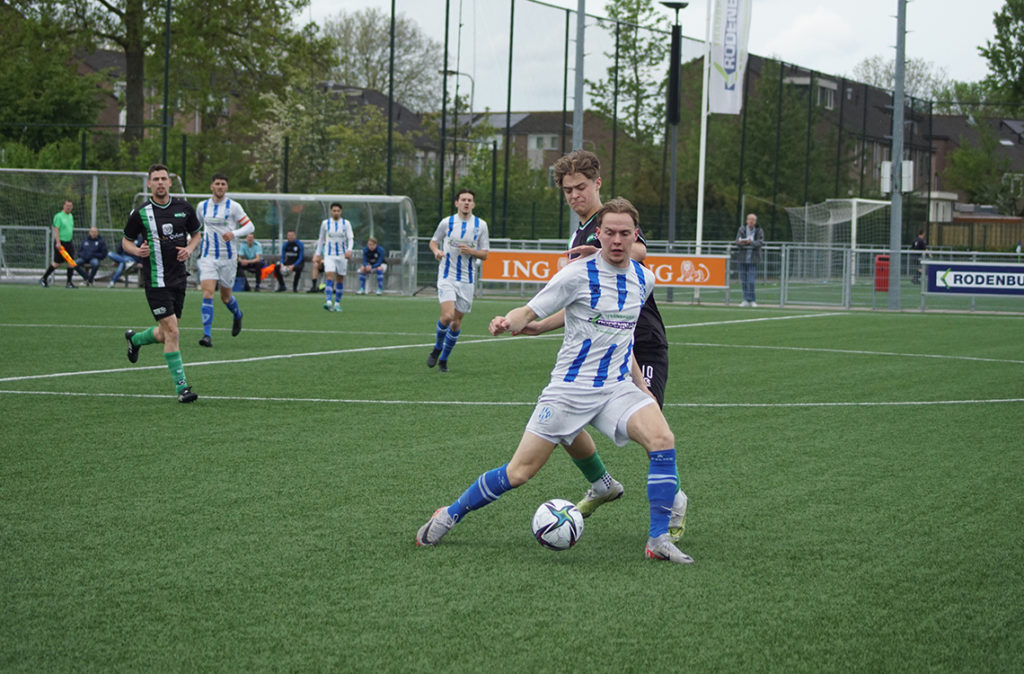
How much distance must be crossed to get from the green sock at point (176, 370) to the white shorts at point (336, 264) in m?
13.1

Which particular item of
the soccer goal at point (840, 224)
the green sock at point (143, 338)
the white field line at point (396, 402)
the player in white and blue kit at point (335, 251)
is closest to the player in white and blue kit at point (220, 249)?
the green sock at point (143, 338)

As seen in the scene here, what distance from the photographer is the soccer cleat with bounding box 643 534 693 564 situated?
514 centimetres

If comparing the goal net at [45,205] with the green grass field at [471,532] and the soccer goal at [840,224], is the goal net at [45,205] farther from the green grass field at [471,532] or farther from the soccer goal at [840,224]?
the soccer goal at [840,224]

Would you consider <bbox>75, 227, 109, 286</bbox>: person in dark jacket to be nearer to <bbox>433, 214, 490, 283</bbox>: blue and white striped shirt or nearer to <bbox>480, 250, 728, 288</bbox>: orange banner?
<bbox>480, 250, 728, 288</bbox>: orange banner

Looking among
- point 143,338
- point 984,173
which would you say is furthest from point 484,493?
point 984,173

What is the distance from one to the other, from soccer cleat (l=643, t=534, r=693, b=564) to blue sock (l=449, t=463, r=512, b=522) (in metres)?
0.69

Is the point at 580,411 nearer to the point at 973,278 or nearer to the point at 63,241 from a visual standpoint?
the point at 973,278

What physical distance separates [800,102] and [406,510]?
5212 cm

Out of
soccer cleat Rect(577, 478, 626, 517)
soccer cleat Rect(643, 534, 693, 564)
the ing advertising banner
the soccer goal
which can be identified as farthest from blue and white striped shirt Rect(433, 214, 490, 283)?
the soccer goal

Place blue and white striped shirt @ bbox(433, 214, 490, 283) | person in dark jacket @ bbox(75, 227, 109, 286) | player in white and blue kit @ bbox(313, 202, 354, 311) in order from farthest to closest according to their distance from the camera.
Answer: person in dark jacket @ bbox(75, 227, 109, 286) → player in white and blue kit @ bbox(313, 202, 354, 311) → blue and white striped shirt @ bbox(433, 214, 490, 283)

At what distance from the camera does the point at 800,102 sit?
55.0m

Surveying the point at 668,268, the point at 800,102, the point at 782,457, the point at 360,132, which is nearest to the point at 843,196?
the point at 800,102

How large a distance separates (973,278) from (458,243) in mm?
15392

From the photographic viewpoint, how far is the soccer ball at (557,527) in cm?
523
